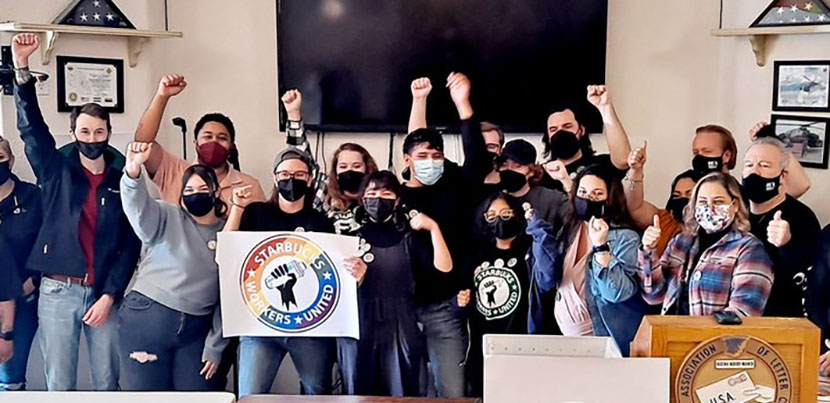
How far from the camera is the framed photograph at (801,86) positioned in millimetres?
3156

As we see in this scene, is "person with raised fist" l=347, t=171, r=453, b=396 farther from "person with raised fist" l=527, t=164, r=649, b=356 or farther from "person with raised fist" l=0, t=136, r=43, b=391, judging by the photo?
"person with raised fist" l=0, t=136, r=43, b=391

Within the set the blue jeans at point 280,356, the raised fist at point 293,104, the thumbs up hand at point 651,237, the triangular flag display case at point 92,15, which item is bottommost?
the blue jeans at point 280,356

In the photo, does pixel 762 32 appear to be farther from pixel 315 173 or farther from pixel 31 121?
pixel 31 121

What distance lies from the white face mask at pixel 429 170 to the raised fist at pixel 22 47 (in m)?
1.42

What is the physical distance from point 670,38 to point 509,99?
2.48 feet

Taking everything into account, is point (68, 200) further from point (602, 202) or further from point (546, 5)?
point (546, 5)

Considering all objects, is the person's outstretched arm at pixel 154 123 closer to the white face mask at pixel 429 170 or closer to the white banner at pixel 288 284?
the white banner at pixel 288 284

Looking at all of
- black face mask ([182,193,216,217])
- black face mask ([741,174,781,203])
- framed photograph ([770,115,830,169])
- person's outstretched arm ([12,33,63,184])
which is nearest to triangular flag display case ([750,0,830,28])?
framed photograph ([770,115,830,169])

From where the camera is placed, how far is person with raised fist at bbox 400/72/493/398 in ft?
9.43

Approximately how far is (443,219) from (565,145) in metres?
0.53

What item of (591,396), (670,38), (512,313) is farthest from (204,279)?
(670,38)

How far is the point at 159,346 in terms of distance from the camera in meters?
2.97

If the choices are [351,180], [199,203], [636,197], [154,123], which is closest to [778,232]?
[636,197]

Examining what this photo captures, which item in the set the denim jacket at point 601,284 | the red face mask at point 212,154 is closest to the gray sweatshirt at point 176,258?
the red face mask at point 212,154
